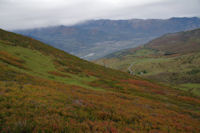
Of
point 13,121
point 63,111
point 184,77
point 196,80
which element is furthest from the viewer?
point 184,77

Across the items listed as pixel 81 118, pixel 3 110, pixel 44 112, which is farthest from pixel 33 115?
pixel 81 118

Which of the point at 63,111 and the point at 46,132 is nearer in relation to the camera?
the point at 46,132

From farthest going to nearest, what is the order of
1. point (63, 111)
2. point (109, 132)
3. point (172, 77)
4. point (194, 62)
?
point (194, 62), point (172, 77), point (63, 111), point (109, 132)

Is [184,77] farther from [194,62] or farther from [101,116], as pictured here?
[101,116]

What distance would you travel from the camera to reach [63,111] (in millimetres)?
10648

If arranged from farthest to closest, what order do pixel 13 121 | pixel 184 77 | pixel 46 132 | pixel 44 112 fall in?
pixel 184 77 < pixel 44 112 < pixel 13 121 < pixel 46 132

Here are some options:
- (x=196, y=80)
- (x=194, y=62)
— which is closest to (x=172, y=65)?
(x=194, y=62)

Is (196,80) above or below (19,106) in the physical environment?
below

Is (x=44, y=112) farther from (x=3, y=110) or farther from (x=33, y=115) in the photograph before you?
(x=3, y=110)

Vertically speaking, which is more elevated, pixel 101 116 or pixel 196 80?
pixel 101 116

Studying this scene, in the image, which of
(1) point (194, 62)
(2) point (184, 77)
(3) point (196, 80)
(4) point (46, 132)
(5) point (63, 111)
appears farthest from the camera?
(1) point (194, 62)

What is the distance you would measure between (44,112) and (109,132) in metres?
4.74

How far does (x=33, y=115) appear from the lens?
8953 millimetres

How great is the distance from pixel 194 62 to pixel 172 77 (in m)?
52.0
